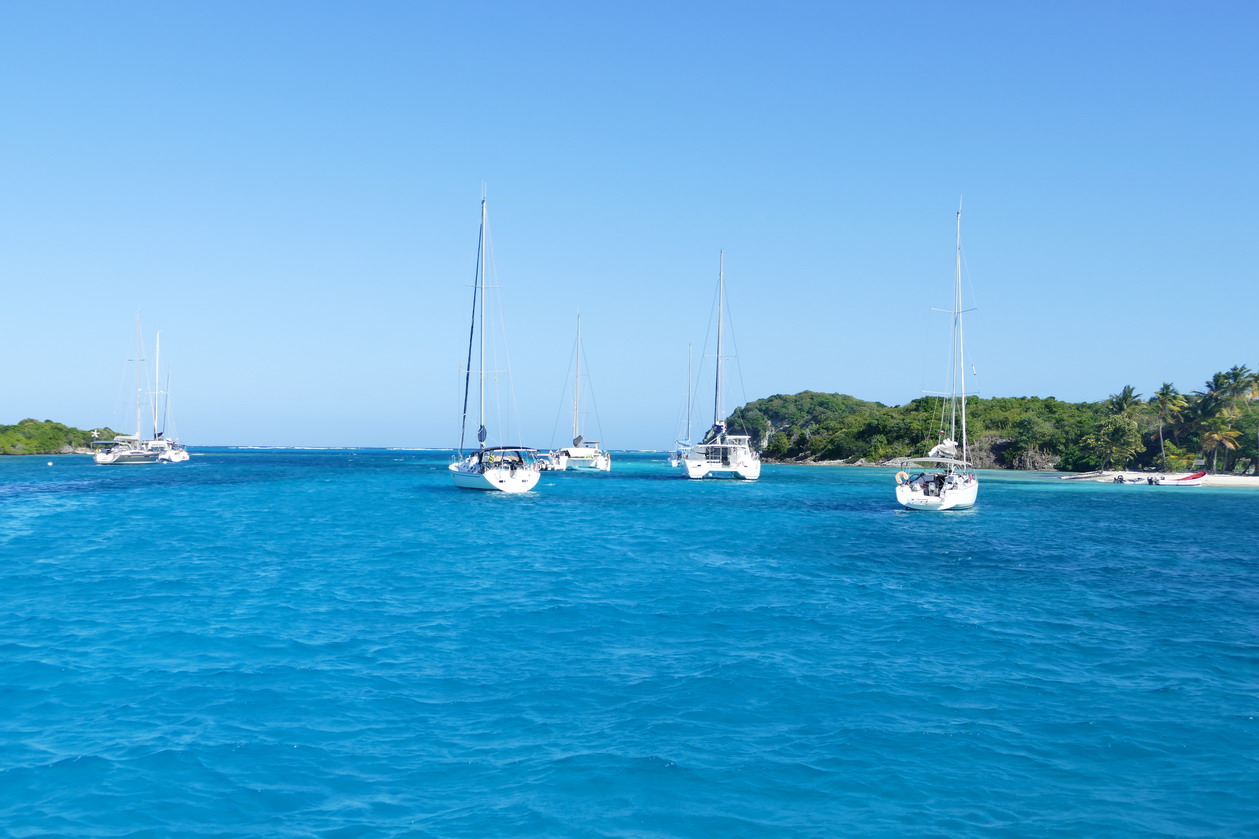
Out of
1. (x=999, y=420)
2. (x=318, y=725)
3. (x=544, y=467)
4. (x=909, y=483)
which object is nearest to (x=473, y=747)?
(x=318, y=725)

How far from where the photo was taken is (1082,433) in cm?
11350

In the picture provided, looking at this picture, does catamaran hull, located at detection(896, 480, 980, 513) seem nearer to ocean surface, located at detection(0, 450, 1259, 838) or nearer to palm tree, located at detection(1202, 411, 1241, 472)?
ocean surface, located at detection(0, 450, 1259, 838)

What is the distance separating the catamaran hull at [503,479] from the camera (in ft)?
200

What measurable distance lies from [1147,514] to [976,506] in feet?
32.3

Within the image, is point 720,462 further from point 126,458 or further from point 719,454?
point 126,458

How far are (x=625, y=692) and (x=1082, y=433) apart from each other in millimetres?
116869

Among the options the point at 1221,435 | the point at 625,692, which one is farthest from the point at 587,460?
the point at 625,692

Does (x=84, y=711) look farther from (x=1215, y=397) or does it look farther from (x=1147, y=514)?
(x=1215, y=397)

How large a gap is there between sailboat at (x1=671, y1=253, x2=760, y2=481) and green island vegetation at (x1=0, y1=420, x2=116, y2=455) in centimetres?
12703

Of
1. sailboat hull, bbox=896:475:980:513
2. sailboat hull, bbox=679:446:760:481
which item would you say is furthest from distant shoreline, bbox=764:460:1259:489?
sailboat hull, bbox=896:475:980:513

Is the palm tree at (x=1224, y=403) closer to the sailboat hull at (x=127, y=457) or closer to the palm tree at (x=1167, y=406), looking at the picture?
the palm tree at (x=1167, y=406)

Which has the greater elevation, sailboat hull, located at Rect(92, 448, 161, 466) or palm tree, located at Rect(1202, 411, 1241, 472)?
palm tree, located at Rect(1202, 411, 1241, 472)

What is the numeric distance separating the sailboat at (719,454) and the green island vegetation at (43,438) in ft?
417

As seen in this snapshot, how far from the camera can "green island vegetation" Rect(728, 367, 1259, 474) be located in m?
97.2
